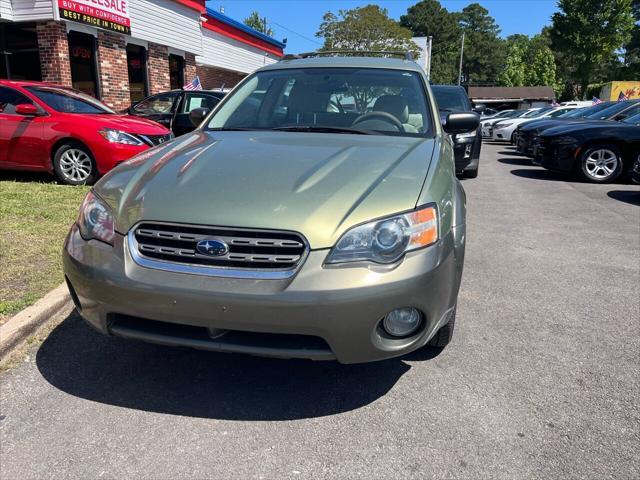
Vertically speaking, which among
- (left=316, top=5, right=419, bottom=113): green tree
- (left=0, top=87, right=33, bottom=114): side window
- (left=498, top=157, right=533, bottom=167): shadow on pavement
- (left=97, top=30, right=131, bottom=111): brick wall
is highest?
(left=316, top=5, right=419, bottom=113): green tree

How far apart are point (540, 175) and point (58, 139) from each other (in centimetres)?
902

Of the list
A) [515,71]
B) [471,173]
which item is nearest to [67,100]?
[471,173]

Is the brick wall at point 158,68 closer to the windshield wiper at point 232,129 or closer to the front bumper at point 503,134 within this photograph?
the front bumper at point 503,134

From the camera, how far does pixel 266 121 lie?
365 centimetres

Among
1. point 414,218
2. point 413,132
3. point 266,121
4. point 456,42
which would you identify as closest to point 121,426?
point 414,218

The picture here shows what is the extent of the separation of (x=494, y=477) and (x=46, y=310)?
275cm

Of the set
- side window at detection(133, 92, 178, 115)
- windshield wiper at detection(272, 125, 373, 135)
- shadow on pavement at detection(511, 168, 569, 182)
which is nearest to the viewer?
windshield wiper at detection(272, 125, 373, 135)

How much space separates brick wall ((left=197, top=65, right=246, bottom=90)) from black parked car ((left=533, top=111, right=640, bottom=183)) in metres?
15.6

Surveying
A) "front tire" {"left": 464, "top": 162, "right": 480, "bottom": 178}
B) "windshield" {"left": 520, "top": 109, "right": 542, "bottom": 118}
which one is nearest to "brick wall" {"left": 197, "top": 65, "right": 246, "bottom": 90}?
"windshield" {"left": 520, "top": 109, "right": 542, "bottom": 118}

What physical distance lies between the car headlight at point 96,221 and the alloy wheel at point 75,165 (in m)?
5.05

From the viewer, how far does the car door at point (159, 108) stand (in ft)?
33.0

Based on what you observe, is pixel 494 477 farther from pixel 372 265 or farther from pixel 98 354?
pixel 98 354

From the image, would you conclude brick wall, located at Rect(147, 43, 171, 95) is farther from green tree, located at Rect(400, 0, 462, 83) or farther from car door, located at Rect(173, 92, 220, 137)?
green tree, located at Rect(400, 0, 462, 83)

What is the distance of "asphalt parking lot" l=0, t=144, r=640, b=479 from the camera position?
214 centimetres
